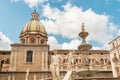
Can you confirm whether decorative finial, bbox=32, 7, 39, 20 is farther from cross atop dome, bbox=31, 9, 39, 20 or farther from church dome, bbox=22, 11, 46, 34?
church dome, bbox=22, 11, 46, 34

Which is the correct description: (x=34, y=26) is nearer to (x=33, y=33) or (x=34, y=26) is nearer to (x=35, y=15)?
(x=33, y=33)

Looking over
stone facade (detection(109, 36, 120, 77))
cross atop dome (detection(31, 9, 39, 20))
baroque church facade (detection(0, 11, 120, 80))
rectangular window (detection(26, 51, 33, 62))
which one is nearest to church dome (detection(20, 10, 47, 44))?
baroque church facade (detection(0, 11, 120, 80))

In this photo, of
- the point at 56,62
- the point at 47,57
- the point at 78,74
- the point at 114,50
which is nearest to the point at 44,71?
the point at 47,57

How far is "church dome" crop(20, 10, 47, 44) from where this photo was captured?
51.4 metres

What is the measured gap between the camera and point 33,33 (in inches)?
2041

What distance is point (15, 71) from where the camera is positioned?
4434 cm

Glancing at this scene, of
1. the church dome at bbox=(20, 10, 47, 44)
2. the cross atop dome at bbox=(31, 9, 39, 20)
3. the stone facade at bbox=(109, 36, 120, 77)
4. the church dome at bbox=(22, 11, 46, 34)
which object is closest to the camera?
the stone facade at bbox=(109, 36, 120, 77)

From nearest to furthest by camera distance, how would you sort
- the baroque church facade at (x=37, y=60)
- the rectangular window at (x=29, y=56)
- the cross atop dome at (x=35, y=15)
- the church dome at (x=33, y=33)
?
the baroque church facade at (x=37, y=60) < the rectangular window at (x=29, y=56) < the church dome at (x=33, y=33) < the cross atop dome at (x=35, y=15)

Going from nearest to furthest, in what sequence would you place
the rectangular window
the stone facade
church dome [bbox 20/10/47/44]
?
the stone facade → the rectangular window → church dome [bbox 20/10/47/44]

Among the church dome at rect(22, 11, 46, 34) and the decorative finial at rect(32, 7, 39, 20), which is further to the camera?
the decorative finial at rect(32, 7, 39, 20)

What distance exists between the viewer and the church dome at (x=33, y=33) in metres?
51.4

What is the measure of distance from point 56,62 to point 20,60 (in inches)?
1077

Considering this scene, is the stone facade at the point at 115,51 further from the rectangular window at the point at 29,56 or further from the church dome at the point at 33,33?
the rectangular window at the point at 29,56

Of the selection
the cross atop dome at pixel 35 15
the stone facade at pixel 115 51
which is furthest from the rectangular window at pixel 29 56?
the stone facade at pixel 115 51
